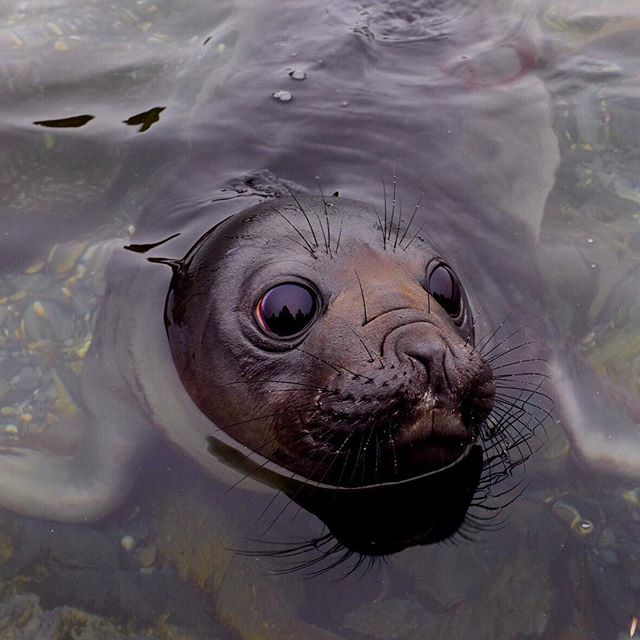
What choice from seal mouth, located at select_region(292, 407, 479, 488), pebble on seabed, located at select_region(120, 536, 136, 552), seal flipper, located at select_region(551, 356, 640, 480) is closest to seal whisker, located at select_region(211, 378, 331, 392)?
seal mouth, located at select_region(292, 407, 479, 488)

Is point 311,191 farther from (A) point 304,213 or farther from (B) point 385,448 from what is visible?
(B) point 385,448

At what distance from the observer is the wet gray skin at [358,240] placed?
3500 millimetres

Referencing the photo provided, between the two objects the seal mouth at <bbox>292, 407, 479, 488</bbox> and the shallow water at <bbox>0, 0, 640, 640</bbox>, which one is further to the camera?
the shallow water at <bbox>0, 0, 640, 640</bbox>

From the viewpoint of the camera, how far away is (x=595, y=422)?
12.4ft

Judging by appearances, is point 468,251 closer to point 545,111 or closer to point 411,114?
point 411,114

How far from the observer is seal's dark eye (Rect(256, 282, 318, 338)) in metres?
3.31

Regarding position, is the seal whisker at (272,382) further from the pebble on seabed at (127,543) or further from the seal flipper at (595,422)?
the seal flipper at (595,422)

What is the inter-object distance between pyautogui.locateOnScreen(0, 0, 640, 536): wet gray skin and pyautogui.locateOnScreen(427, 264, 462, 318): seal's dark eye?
70 mm

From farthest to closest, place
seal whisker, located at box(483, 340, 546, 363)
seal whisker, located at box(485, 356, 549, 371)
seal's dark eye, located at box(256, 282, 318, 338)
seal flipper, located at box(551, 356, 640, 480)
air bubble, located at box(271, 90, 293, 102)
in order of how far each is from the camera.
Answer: air bubble, located at box(271, 90, 293, 102) → seal whisker, located at box(485, 356, 549, 371) → seal whisker, located at box(483, 340, 546, 363) → seal flipper, located at box(551, 356, 640, 480) → seal's dark eye, located at box(256, 282, 318, 338)

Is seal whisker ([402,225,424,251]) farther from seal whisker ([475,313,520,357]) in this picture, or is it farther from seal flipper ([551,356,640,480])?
seal flipper ([551,356,640,480])

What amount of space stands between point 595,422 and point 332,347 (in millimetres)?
1266

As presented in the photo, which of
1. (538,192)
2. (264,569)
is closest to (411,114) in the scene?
(538,192)

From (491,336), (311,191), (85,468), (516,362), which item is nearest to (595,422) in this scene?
(516,362)

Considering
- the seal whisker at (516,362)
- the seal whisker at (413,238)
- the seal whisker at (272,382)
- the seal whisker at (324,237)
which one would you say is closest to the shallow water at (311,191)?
the seal whisker at (413,238)
